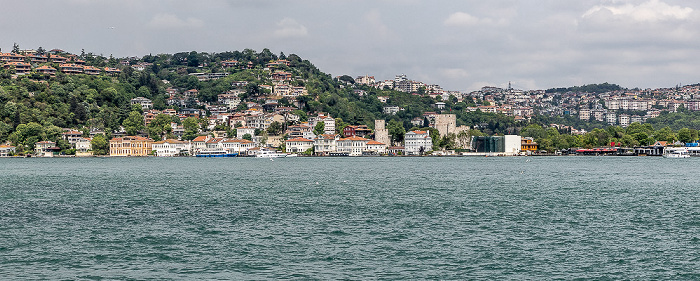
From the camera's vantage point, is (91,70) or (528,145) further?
(91,70)

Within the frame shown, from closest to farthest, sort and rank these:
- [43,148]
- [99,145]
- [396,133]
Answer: [43,148], [99,145], [396,133]

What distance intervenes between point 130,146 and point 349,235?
96228 millimetres

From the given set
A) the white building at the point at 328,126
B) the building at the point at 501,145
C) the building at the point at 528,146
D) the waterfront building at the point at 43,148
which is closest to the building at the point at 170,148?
the waterfront building at the point at 43,148

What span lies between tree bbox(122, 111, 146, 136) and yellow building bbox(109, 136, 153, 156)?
4214 millimetres

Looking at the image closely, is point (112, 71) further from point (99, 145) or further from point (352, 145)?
point (352, 145)

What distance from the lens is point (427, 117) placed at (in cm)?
15812

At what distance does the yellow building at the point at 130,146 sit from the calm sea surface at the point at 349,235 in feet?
247

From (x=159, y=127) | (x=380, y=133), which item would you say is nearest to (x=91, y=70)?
(x=159, y=127)

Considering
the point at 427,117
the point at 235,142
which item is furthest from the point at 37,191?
the point at 427,117

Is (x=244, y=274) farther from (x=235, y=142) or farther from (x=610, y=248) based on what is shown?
(x=235, y=142)

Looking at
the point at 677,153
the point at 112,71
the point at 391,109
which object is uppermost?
the point at 112,71

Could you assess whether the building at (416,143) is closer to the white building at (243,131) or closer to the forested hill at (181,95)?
the forested hill at (181,95)

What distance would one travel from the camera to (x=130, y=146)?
112 m

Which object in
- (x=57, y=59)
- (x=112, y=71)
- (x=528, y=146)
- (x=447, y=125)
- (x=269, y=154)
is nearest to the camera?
(x=269, y=154)
